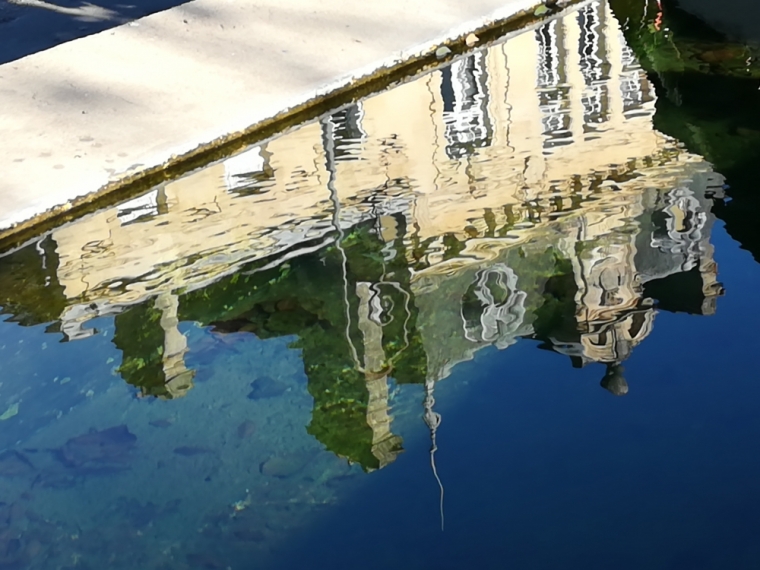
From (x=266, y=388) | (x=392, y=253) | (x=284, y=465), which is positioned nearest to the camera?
(x=284, y=465)

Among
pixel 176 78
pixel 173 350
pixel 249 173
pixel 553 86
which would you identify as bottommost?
pixel 173 350

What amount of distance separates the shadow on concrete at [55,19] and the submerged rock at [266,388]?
11.7 feet

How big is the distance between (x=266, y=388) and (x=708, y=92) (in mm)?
3800

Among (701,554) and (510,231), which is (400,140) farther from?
(701,554)

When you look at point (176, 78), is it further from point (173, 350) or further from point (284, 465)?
point (284, 465)

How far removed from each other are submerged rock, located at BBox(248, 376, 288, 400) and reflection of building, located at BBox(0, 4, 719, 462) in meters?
0.14

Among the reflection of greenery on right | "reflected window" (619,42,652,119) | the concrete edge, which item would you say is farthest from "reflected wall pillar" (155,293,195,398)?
"reflected window" (619,42,652,119)

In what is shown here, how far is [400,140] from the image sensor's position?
6.09m

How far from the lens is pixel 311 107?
20.8 feet

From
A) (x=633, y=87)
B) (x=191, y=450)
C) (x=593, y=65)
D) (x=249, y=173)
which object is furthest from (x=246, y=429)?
(x=593, y=65)

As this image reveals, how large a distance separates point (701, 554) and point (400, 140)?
3.34 meters

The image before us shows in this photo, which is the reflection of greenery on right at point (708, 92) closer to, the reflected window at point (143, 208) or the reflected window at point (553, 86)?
the reflected window at point (553, 86)

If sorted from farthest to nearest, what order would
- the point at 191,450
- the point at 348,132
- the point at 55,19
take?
the point at 55,19 → the point at 348,132 → the point at 191,450

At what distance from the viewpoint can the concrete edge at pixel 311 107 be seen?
532cm
